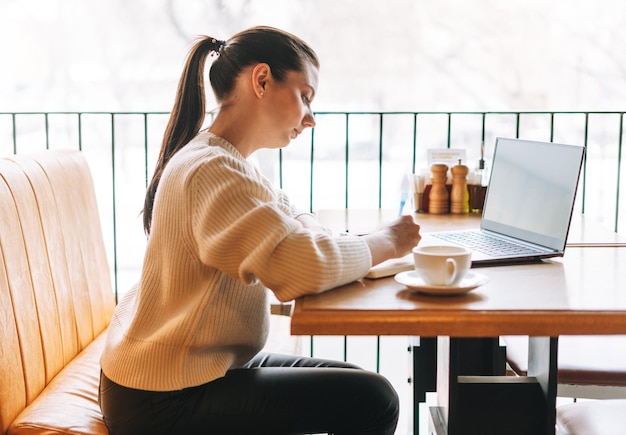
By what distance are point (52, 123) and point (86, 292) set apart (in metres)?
2.31

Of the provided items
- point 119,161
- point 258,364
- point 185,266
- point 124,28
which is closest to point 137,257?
point 119,161

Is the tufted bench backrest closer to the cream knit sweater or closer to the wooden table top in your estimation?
the cream knit sweater

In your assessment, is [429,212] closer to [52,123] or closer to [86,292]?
[86,292]

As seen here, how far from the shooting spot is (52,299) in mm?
2057

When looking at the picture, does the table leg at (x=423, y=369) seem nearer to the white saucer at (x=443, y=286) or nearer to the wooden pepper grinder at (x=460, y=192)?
the wooden pepper grinder at (x=460, y=192)

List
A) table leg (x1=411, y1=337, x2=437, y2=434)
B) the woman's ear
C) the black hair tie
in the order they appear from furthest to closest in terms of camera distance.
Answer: table leg (x1=411, y1=337, x2=437, y2=434)
the black hair tie
the woman's ear

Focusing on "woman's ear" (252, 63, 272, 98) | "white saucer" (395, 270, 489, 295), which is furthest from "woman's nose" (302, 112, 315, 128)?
"white saucer" (395, 270, 489, 295)

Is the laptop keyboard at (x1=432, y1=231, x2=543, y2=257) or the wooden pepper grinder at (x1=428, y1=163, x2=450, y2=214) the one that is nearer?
the laptop keyboard at (x1=432, y1=231, x2=543, y2=257)

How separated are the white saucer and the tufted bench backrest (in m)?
0.97

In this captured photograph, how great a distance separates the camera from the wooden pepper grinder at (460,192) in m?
2.36

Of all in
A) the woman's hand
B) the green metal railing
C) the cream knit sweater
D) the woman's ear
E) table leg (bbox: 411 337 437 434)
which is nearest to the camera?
the cream knit sweater

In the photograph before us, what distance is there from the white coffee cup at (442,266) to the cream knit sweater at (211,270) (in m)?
0.13

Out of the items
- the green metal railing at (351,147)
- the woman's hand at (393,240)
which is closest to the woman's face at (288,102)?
the woman's hand at (393,240)

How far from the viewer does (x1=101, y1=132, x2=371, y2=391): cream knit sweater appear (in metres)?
1.29
